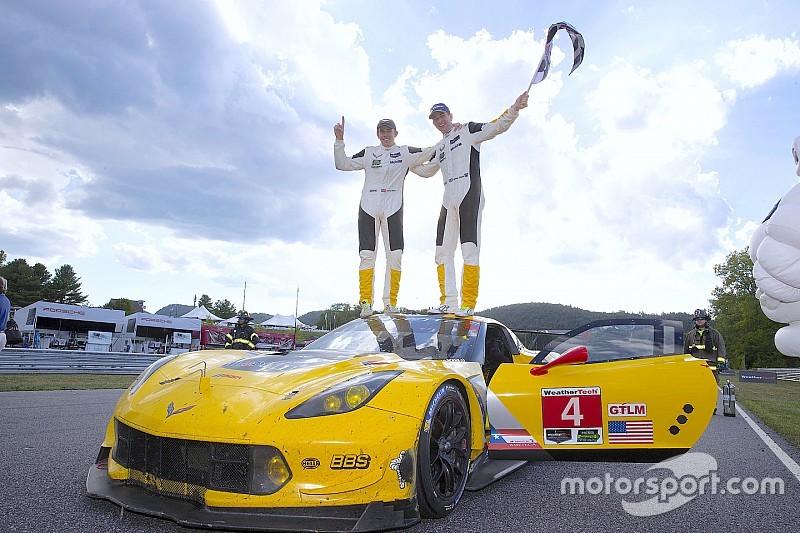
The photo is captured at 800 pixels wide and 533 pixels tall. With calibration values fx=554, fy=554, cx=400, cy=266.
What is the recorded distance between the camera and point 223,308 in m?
109

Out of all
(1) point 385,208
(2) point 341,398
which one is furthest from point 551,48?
(2) point 341,398

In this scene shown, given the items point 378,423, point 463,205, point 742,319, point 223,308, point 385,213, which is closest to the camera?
point 378,423

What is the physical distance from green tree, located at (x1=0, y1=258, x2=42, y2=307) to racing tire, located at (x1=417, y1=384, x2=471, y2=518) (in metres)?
77.2

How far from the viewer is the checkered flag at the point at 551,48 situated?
5922mm

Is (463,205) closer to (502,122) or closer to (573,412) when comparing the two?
(502,122)

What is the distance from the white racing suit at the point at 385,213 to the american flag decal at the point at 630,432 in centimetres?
383

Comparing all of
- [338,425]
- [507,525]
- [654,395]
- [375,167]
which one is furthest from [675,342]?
[375,167]

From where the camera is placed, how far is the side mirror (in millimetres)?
3098

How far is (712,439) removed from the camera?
19.2 feet

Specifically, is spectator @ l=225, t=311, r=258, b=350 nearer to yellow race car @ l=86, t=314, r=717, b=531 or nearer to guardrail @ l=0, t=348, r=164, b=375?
yellow race car @ l=86, t=314, r=717, b=531

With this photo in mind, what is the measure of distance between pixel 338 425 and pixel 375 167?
4874mm

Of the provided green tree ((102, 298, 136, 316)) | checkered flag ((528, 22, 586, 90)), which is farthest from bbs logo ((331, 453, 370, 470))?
green tree ((102, 298, 136, 316))

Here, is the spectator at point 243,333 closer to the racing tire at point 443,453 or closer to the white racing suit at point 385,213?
the white racing suit at point 385,213

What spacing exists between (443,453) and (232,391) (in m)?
1.06
